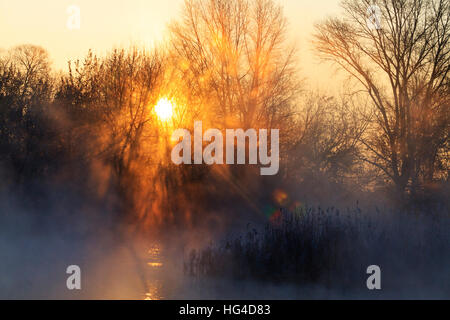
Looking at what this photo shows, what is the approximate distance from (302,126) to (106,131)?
536 inches

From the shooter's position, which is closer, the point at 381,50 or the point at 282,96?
the point at 381,50

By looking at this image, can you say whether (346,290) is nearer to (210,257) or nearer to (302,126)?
(210,257)

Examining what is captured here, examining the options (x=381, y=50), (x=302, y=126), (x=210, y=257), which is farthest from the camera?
(x=302, y=126)

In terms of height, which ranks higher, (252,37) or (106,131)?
(252,37)

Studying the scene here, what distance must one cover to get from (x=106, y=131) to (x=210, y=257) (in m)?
7.79
